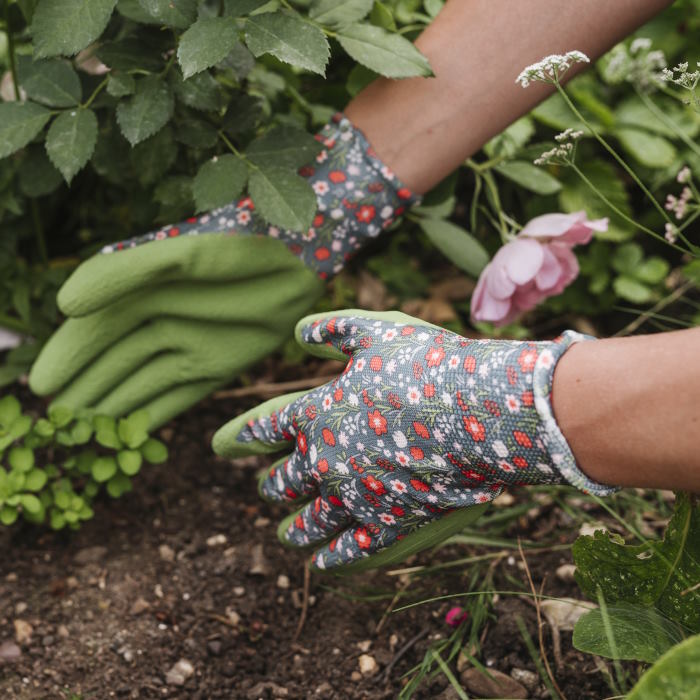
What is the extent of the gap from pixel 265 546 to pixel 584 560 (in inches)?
A: 23.4

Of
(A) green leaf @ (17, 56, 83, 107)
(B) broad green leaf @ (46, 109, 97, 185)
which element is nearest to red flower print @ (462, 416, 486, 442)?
(B) broad green leaf @ (46, 109, 97, 185)

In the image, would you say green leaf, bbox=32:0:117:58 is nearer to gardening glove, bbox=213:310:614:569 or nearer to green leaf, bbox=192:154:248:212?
green leaf, bbox=192:154:248:212

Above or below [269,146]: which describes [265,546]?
below

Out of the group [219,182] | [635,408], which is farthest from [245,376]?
[635,408]

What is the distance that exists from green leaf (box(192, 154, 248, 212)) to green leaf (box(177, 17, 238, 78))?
0.62 feet

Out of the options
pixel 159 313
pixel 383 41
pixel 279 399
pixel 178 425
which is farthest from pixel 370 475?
pixel 178 425

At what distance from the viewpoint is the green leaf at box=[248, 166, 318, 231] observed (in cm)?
112

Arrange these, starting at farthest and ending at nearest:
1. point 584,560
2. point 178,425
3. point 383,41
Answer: point 178,425 → point 383,41 → point 584,560

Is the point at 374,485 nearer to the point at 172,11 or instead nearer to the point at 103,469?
the point at 103,469

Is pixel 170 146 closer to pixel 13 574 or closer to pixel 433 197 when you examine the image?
pixel 433 197

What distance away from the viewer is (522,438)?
847 mm

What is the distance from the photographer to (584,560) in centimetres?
96

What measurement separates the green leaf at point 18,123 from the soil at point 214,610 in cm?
64

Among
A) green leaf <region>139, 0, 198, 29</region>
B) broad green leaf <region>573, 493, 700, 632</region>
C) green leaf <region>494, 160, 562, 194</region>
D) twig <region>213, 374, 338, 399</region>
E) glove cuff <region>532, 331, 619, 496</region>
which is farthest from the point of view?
twig <region>213, 374, 338, 399</region>
